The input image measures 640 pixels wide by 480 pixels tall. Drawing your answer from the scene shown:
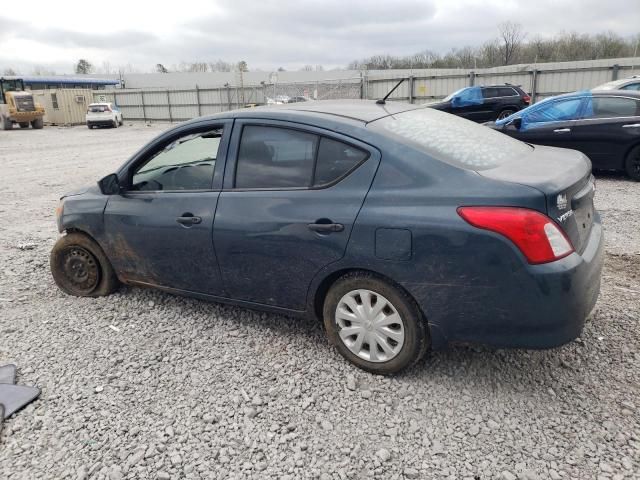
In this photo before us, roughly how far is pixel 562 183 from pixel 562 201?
128mm

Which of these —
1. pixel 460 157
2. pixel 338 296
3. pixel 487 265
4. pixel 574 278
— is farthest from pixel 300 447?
pixel 460 157

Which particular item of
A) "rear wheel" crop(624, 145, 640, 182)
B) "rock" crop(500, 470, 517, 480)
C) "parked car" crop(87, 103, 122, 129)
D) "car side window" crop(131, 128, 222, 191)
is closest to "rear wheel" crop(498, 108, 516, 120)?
"rear wheel" crop(624, 145, 640, 182)

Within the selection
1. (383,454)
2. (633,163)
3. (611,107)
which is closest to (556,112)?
(611,107)

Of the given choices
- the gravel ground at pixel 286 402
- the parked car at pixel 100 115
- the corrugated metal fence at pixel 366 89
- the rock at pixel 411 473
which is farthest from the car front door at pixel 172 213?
the parked car at pixel 100 115

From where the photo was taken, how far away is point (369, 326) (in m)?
2.99

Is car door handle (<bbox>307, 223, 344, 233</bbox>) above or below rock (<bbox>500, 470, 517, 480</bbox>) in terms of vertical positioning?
above

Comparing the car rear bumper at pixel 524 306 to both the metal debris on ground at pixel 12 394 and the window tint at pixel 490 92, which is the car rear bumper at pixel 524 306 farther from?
the window tint at pixel 490 92

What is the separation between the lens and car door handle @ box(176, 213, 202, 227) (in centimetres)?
345

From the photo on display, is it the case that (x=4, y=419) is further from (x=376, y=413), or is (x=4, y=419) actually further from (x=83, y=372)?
(x=376, y=413)

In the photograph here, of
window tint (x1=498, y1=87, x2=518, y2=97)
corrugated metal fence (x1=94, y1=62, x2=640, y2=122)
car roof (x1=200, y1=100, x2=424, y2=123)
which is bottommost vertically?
car roof (x1=200, y1=100, x2=424, y2=123)

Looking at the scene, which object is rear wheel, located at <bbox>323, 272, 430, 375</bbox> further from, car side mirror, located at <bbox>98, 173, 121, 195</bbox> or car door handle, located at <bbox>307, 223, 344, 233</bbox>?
car side mirror, located at <bbox>98, 173, 121, 195</bbox>

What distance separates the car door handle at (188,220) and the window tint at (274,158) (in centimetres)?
38

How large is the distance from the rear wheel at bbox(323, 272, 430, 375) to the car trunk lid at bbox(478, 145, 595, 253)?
855 mm

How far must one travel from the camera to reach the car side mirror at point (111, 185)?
153 inches
